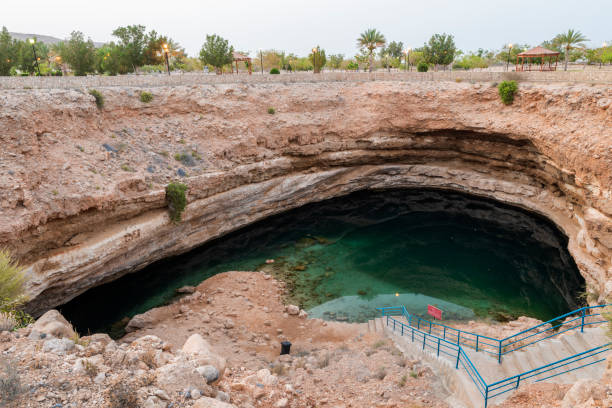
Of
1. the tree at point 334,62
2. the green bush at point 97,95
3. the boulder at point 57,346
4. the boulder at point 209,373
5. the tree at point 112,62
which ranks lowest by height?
the boulder at point 209,373

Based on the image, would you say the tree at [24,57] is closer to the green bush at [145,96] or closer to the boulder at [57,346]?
the green bush at [145,96]

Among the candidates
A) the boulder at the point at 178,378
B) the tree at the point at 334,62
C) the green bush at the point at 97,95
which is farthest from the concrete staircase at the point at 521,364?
the tree at the point at 334,62

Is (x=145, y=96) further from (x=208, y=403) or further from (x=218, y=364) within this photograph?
(x=208, y=403)

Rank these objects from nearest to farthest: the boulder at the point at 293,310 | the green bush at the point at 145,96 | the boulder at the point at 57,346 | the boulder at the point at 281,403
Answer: the boulder at the point at 57,346
the boulder at the point at 281,403
the boulder at the point at 293,310
the green bush at the point at 145,96

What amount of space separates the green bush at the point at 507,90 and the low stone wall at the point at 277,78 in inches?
62.9

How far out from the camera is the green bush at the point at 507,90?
2875cm

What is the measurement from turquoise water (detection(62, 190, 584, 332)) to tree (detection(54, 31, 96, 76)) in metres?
21.0

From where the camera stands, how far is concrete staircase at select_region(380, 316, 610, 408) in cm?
1017

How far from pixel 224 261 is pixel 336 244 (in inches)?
317

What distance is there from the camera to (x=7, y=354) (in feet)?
28.5

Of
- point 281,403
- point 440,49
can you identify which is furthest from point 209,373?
point 440,49

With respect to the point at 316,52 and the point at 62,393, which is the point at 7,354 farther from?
the point at 316,52

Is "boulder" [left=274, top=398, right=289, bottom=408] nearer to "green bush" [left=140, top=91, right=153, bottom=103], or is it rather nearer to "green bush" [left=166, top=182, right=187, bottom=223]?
"green bush" [left=166, top=182, right=187, bottom=223]

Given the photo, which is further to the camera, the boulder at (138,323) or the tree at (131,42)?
the tree at (131,42)
